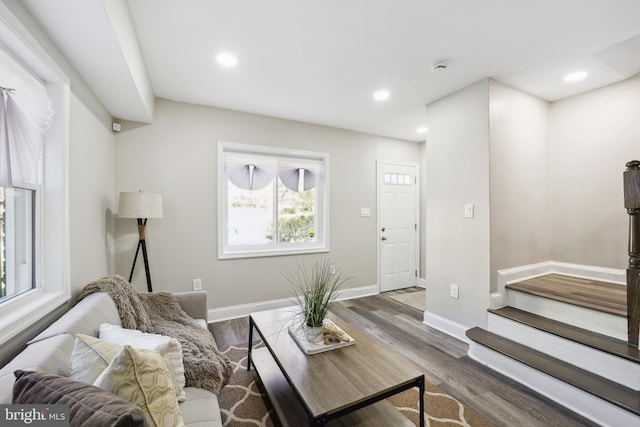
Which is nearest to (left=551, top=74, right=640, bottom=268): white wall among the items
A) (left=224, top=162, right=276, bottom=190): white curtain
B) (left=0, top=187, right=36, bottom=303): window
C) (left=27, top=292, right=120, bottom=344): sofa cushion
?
(left=224, top=162, right=276, bottom=190): white curtain

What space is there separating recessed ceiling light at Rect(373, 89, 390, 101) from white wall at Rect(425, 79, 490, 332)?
1.86ft

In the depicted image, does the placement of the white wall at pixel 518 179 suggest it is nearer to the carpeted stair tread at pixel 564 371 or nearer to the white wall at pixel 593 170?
the white wall at pixel 593 170

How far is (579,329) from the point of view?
213 cm

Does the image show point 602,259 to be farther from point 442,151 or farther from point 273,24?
point 273,24

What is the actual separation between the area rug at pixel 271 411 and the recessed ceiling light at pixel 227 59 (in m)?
2.52

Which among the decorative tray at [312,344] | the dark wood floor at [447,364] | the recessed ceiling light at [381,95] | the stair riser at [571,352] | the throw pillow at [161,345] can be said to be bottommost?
the dark wood floor at [447,364]

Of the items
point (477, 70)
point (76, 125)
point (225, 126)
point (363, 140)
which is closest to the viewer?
point (76, 125)

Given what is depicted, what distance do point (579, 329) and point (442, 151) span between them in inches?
75.0

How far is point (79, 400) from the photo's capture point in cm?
67

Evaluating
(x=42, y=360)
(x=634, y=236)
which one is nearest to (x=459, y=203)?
(x=634, y=236)

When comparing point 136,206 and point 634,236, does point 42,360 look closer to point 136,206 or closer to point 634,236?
point 136,206

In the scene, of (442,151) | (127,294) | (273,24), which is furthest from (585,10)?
(127,294)

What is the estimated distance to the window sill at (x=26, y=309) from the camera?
1.15 meters

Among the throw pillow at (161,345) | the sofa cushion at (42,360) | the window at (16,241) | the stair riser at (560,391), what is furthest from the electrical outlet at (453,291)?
the window at (16,241)
